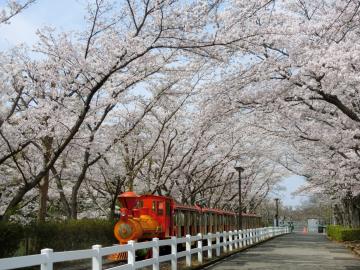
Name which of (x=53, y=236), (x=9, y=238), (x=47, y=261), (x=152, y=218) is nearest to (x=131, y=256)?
(x=47, y=261)

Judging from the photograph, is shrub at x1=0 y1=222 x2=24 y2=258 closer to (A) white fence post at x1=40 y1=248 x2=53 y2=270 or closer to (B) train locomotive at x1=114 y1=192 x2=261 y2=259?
(B) train locomotive at x1=114 y1=192 x2=261 y2=259

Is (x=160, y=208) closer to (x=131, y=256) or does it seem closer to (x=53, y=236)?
(x=53, y=236)

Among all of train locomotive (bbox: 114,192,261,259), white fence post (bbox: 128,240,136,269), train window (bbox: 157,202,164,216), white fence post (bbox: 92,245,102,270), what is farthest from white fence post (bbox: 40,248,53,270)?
train window (bbox: 157,202,164,216)

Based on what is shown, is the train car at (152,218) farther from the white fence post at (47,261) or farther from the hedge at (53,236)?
the white fence post at (47,261)

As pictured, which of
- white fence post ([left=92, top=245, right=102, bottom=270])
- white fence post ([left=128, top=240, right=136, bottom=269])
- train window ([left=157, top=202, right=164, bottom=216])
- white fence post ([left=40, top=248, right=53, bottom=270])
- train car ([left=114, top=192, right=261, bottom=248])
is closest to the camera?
white fence post ([left=40, top=248, right=53, bottom=270])

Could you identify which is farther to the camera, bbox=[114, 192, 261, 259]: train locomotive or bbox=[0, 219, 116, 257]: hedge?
bbox=[114, 192, 261, 259]: train locomotive

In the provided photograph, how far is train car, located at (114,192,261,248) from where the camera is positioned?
15.4 meters

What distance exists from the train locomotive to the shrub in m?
4.08

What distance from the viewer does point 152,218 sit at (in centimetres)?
1762

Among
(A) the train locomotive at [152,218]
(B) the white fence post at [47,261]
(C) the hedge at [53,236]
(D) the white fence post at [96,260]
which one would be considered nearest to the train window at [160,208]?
(A) the train locomotive at [152,218]

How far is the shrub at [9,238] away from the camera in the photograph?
435 inches

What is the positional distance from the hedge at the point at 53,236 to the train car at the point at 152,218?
4.36 ft

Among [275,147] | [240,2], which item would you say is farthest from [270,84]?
[275,147]

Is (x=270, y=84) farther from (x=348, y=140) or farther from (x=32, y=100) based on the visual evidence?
(x=32, y=100)
